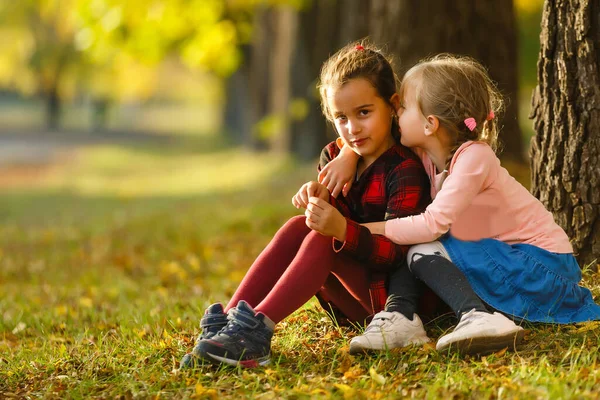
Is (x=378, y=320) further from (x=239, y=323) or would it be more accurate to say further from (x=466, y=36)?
(x=466, y=36)

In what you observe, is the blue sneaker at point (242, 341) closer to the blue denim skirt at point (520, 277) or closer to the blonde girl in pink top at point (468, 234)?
the blonde girl in pink top at point (468, 234)

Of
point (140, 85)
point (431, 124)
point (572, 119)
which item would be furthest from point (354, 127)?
point (140, 85)

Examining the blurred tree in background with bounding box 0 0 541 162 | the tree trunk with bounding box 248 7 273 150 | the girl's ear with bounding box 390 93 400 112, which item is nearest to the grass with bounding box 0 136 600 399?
the girl's ear with bounding box 390 93 400 112

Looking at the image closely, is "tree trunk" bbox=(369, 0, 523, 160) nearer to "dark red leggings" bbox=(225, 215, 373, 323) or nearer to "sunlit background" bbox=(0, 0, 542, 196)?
"sunlit background" bbox=(0, 0, 542, 196)

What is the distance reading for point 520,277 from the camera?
11.2 ft

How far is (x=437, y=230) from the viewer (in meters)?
3.37

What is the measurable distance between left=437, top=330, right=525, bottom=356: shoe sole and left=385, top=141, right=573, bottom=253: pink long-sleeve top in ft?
1.51

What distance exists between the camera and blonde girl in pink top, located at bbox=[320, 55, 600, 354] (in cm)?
336

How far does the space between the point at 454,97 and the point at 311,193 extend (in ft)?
2.42

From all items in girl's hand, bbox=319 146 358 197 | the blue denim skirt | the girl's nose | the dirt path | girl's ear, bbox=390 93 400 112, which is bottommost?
the dirt path

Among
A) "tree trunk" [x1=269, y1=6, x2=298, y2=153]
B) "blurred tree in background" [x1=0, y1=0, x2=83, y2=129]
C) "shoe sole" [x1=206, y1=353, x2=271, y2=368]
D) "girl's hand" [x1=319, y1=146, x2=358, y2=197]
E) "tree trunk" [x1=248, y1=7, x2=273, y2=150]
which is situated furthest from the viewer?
"blurred tree in background" [x1=0, y1=0, x2=83, y2=129]

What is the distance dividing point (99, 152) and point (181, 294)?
23.3 metres

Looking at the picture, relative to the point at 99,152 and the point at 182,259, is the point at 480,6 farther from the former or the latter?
the point at 99,152

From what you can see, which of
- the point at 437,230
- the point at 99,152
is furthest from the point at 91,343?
the point at 99,152
